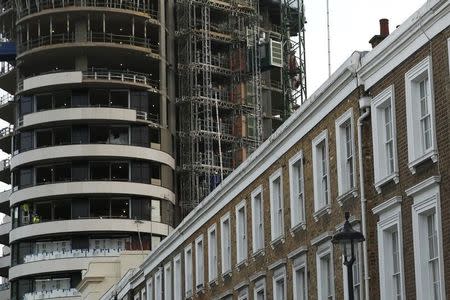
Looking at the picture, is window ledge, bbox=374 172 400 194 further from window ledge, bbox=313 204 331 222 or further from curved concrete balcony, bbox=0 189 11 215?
curved concrete balcony, bbox=0 189 11 215

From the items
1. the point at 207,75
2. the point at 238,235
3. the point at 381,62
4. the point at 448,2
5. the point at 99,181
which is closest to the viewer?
the point at 448,2

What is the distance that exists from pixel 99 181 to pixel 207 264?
6676 cm

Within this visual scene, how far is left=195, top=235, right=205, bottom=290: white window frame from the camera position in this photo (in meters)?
55.1

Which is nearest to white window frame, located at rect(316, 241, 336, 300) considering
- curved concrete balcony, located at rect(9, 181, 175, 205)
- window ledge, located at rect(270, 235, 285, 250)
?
window ledge, located at rect(270, 235, 285, 250)

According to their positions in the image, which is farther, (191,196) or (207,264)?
(191,196)

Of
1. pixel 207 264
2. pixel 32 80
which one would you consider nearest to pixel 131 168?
pixel 32 80

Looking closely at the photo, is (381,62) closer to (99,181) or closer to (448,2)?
(448,2)

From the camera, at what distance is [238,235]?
48.7 metres

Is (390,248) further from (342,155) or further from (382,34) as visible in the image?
(382,34)

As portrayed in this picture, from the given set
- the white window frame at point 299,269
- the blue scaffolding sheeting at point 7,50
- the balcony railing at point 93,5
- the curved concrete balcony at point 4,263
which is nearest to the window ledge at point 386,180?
the white window frame at point 299,269

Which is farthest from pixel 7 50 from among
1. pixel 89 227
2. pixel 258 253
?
pixel 258 253

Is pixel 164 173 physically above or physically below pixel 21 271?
above

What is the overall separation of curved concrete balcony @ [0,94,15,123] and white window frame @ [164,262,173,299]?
72504 millimetres

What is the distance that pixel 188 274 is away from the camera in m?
58.2
